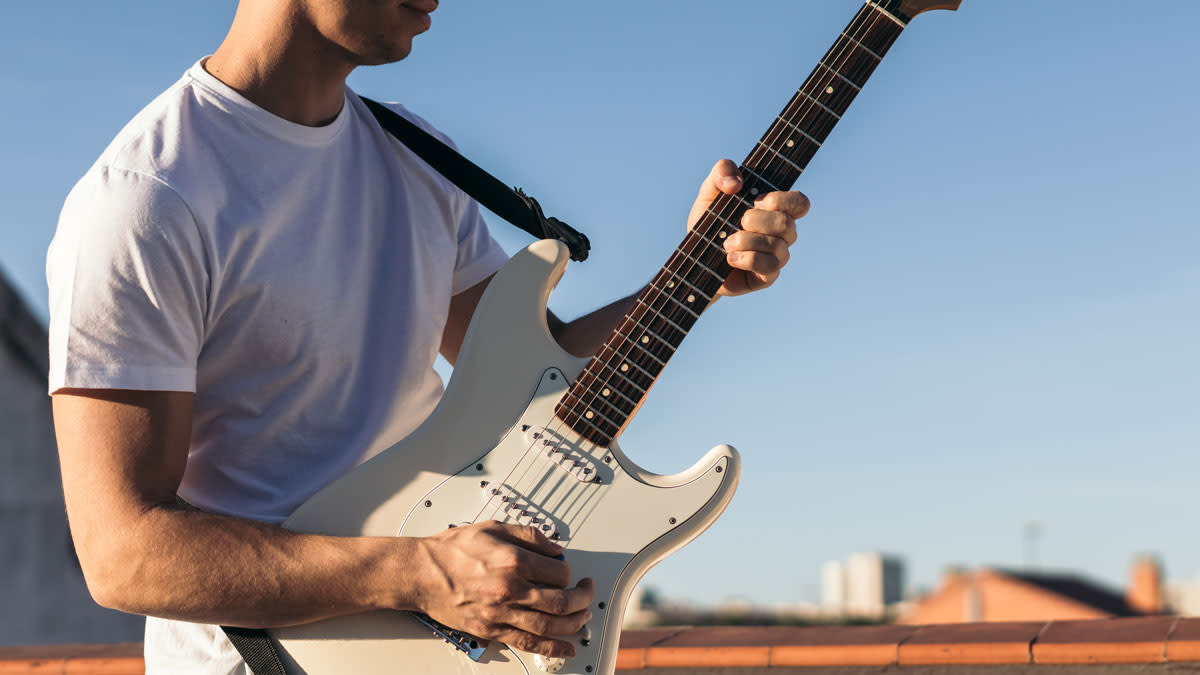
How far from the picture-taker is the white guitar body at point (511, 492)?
2113mm

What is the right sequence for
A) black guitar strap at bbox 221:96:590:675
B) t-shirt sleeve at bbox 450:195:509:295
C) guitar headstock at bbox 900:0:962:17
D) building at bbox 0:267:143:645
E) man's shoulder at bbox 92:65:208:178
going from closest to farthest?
man's shoulder at bbox 92:65:208:178 < guitar headstock at bbox 900:0:962:17 < black guitar strap at bbox 221:96:590:675 < t-shirt sleeve at bbox 450:195:509:295 < building at bbox 0:267:143:645

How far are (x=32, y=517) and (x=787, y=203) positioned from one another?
1314 centimetres

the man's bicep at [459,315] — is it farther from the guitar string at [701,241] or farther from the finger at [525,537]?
the finger at [525,537]

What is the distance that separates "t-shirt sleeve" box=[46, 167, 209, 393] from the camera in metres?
1.93

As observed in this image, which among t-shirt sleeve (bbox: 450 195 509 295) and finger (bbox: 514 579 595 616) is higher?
t-shirt sleeve (bbox: 450 195 509 295)

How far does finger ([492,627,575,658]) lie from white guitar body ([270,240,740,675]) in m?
0.04

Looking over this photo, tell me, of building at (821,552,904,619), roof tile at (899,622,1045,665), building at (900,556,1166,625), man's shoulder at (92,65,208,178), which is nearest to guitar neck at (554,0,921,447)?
man's shoulder at (92,65,208,178)

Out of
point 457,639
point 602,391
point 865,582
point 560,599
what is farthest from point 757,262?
point 865,582

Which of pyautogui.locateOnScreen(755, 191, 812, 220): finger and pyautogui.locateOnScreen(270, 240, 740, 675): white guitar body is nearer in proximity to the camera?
pyautogui.locateOnScreen(270, 240, 740, 675): white guitar body

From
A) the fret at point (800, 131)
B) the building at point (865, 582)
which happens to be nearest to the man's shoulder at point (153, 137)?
the fret at point (800, 131)

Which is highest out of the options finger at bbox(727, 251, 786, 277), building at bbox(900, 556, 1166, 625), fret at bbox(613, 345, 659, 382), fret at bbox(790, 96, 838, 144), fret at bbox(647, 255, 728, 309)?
building at bbox(900, 556, 1166, 625)

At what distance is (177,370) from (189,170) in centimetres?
35

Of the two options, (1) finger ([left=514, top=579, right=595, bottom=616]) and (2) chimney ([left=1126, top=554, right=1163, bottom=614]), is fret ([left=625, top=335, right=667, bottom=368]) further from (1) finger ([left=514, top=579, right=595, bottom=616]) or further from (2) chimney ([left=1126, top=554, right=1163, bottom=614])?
(2) chimney ([left=1126, top=554, right=1163, bottom=614])

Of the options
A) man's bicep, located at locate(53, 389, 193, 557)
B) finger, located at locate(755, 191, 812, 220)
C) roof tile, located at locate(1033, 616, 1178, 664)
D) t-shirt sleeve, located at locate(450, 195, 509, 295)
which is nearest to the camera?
man's bicep, located at locate(53, 389, 193, 557)
